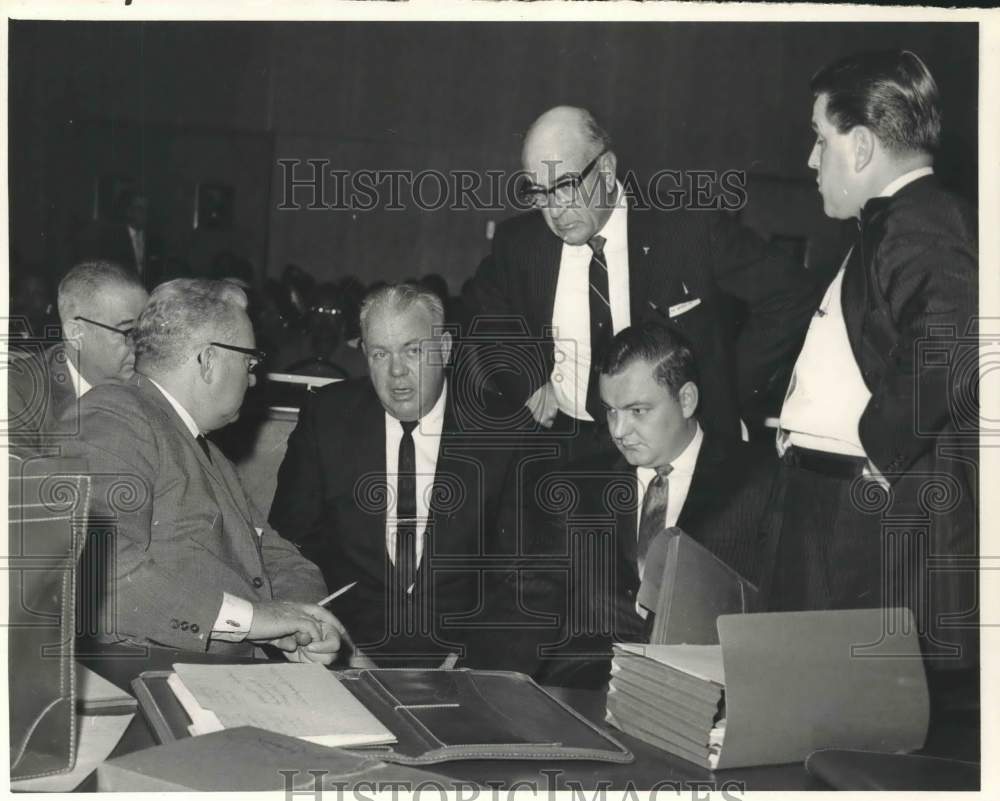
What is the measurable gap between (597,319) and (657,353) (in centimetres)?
19

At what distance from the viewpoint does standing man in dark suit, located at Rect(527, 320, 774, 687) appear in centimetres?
294

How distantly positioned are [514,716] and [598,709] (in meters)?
0.22

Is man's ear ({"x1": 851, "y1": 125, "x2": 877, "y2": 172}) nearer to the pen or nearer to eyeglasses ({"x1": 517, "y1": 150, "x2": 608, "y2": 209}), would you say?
eyeglasses ({"x1": 517, "y1": 150, "x2": 608, "y2": 209})

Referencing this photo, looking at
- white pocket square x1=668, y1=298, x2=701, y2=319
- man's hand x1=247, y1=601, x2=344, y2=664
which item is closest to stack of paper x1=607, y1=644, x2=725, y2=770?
man's hand x1=247, y1=601, x2=344, y2=664

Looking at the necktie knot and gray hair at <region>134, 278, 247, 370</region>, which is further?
the necktie knot

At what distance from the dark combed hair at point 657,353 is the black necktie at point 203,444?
41.9 inches

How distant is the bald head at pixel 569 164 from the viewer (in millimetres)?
2984

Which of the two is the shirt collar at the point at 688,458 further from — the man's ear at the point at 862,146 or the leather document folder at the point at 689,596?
the leather document folder at the point at 689,596

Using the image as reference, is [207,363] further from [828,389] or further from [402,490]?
[828,389]

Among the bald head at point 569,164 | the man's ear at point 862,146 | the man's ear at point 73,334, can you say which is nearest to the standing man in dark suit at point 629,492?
the bald head at point 569,164

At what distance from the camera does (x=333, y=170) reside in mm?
3037

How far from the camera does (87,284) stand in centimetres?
297

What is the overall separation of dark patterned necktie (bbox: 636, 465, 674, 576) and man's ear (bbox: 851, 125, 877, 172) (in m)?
0.92

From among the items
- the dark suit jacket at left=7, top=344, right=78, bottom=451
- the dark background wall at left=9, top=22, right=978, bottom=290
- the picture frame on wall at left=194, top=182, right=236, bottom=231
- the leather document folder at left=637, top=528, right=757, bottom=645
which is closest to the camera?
the leather document folder at left=637, top=528, right=757, bottom=645
